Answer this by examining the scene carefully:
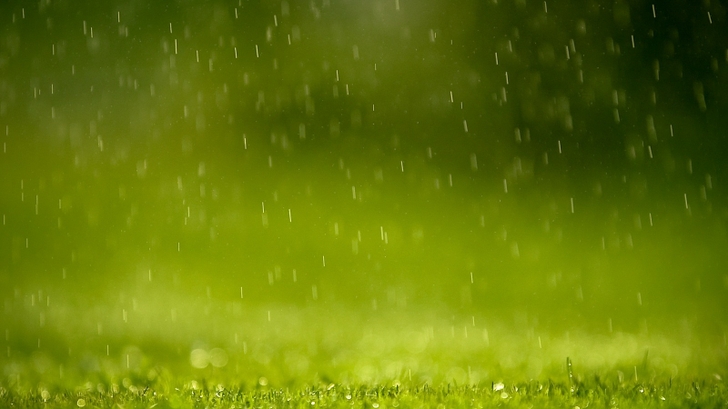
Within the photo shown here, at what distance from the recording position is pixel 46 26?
10.1 metres

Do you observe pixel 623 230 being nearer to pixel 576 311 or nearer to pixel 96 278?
pixel 576 311

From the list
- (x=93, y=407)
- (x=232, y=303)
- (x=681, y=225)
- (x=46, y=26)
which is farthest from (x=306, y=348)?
(x=46, y=26)

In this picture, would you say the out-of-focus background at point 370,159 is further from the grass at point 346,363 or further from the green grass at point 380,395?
the green grass at point 380,395

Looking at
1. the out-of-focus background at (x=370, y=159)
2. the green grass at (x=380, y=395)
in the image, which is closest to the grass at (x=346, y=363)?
the green grass at (x=380, y=395)

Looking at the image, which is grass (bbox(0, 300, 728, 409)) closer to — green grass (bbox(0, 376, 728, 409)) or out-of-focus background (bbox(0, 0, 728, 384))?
green grass (bbox(0, 376, 728, 409))

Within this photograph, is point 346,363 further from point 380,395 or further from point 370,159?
point 370,159

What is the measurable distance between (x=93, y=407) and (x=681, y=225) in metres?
8.11

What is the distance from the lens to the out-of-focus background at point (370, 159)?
917 cm

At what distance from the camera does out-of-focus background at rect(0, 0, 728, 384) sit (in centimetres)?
917

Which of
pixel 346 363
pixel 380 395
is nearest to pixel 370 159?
pixel 346 363

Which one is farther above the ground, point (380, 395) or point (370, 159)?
point (370, 159)

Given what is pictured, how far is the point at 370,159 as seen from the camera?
33.7 feet

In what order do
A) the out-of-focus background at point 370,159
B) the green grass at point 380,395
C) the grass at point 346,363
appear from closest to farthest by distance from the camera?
1. the green grass at point 380,395
2. the grass at point 346,363
3. the out-of-focus background at point 370,159

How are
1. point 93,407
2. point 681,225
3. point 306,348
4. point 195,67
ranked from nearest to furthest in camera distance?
point 93,407 < point 306,348 < point 681,225 < point 195,67
